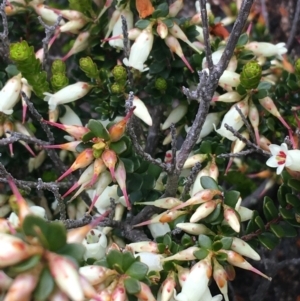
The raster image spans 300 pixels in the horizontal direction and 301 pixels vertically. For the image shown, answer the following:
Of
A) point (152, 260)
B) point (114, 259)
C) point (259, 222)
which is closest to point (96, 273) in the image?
point (114, 259)

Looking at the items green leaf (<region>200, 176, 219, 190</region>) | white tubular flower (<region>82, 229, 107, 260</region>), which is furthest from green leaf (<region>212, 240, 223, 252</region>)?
white tubular flower (<region>82, 229, 107, 260</region>)

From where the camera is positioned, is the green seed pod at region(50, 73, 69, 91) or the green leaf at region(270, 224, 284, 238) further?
the green seed pod at region(50, 73, 69, 91)

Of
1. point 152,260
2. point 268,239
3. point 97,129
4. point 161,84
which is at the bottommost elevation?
point 268,239

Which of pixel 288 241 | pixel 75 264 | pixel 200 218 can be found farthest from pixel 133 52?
pixel 288 241

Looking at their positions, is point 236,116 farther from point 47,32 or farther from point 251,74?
point 47,32

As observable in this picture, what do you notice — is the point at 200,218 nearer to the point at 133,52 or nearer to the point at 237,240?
the point at 237,240

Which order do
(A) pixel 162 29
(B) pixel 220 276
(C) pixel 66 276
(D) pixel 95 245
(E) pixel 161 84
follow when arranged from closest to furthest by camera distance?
(C) pixel 66 276
(B) pixel 220 276
(D) pixel 95 245
(A) pixel 162 29
(E) pixel 161 84

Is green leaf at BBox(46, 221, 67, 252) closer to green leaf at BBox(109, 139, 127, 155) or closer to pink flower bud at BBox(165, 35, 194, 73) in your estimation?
green leaf at BBox(109, 139, 127, 155)
